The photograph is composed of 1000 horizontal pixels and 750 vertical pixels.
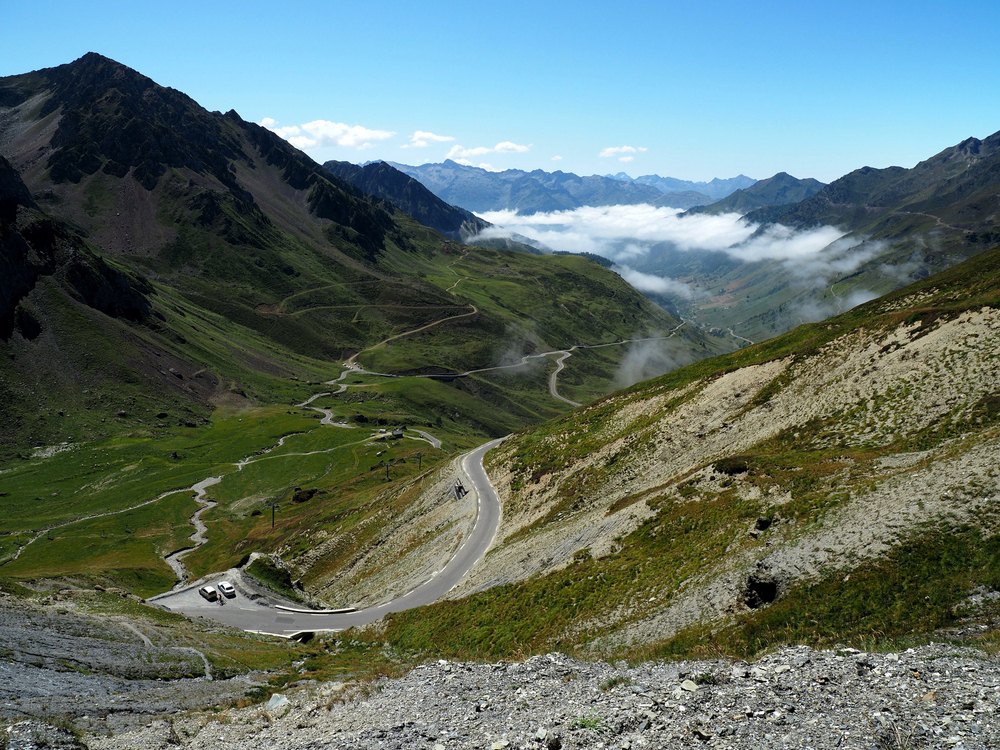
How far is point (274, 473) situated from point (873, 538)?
162710mm

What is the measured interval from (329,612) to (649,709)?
55.8 meters

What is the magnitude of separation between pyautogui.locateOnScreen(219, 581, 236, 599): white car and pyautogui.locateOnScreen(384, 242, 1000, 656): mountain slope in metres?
29.2

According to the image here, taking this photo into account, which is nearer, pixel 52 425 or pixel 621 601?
pixel 621 601

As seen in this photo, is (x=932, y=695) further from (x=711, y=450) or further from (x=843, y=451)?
(x=711, y=450)

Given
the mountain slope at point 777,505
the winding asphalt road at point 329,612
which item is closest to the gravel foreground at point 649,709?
the mountain slope at point 777,505

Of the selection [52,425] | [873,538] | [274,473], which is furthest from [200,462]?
[873,538]

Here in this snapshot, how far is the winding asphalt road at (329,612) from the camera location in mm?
61344

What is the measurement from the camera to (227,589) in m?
72.1

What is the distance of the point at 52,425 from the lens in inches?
7131

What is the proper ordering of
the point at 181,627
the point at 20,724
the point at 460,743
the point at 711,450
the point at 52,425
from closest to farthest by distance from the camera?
the point at 460,743 < the point at 20,724 < the point at 181,627 < the point at 711,450 < the point at 52,425

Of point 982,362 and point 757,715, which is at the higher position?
point 982,362

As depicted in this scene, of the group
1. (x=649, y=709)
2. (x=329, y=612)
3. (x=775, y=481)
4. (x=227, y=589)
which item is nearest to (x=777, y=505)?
(x=775, y=481)

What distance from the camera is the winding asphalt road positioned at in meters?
61.3

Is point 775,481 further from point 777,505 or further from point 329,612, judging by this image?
point 329,612
